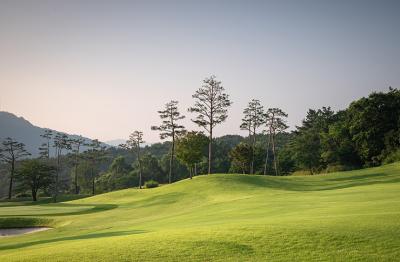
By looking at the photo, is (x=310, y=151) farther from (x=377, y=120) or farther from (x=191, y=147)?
(x=191, y=147)

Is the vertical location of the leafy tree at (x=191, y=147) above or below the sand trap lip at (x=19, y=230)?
above

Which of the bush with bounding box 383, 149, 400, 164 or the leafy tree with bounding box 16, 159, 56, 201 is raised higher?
the bush with bounding box 383, 149, 400, 164

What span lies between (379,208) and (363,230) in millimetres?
5438

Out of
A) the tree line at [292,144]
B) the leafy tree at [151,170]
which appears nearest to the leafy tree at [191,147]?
the tree line at [292,144]

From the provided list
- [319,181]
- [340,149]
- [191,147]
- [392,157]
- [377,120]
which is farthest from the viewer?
[340,149]

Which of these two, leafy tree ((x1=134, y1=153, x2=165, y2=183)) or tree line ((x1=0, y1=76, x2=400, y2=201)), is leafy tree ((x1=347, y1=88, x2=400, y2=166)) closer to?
tree line ((x1=0, y1=76, x2=400, y2=201))

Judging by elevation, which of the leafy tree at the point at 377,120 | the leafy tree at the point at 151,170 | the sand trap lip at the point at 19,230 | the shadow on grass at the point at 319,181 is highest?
the leafy tree at the point at 377,120

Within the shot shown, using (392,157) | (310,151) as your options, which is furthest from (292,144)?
(392,157)

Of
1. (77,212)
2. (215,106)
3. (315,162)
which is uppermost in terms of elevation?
(215,106)

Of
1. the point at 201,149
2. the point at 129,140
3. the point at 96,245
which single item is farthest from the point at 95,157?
the point at 96,245

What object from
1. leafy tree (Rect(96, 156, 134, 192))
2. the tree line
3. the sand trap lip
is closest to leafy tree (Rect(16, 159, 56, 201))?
the tree line

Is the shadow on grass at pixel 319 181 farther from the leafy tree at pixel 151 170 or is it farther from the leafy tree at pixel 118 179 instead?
the leafy tree at pixel 151 170

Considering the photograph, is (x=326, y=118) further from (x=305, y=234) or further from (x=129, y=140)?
(x=305, y=234)

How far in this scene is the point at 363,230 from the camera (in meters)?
12.3
